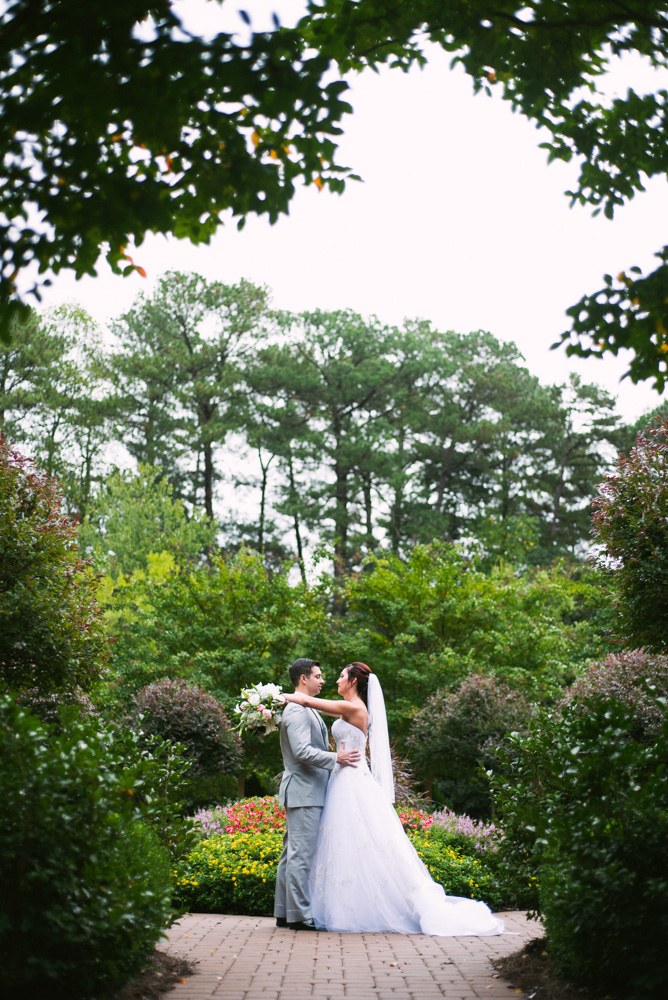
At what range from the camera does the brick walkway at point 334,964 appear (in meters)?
4.76

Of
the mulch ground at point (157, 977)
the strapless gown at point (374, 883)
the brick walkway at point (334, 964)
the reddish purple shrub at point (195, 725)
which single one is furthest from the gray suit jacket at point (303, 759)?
the reddish purple shrub at point (195, 725)

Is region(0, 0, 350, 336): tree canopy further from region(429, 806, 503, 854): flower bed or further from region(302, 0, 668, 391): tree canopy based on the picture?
region(429, 806, 503, 854): flower bed

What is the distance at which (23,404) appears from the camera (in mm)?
28141

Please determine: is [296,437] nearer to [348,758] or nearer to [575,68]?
[348,758]

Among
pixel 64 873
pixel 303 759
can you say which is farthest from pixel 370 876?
pixel 64 873

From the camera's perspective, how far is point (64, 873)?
375 cm

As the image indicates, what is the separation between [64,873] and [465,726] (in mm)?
9780

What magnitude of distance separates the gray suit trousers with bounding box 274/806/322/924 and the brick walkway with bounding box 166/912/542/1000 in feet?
0.59

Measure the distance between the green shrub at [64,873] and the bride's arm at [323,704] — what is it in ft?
10.1

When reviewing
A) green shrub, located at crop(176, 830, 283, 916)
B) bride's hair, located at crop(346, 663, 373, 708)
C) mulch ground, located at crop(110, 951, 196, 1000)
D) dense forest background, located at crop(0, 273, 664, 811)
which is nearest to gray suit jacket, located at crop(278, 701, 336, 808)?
bride's hair, located at crop(346, 663, 373, 708)

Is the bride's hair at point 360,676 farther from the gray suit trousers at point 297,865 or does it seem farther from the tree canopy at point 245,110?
the tree canopy at point 245,110

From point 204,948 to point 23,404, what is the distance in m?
24.6

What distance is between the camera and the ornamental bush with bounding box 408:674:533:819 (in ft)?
41.6

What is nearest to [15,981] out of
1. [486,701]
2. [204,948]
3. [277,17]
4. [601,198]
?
[204,948]
